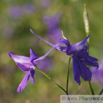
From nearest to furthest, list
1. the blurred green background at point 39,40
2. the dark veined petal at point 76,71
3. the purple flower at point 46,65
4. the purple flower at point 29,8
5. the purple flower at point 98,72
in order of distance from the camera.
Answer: the dark veined petal at point 76,71 → the purple flower at point 98,72 → the blurred green background at point 39,40 → the purple flower at point 46,65 → the purple flower at point 29,8

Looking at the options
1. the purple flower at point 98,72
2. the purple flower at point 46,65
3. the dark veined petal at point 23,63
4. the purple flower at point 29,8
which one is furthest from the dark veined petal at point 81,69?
the purple flower at point 29,8

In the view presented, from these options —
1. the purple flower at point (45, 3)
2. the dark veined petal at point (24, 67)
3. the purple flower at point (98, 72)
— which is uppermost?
the dark veined petal at point (24, 67)

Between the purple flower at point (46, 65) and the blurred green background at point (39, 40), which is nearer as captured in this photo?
the blurred green background at point (39, 40)

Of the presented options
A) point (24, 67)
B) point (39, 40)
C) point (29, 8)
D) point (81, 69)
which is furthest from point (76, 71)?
point (29, 8)

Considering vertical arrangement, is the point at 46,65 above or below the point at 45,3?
below

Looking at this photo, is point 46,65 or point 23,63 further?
point 46,65

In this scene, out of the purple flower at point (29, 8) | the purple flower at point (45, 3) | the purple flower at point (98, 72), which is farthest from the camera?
the purple flower at point (45, 3)

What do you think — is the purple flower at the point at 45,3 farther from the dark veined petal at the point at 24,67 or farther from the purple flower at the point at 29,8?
the dark veined petal at the point at 24,67

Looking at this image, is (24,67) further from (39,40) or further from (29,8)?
(29,8)
